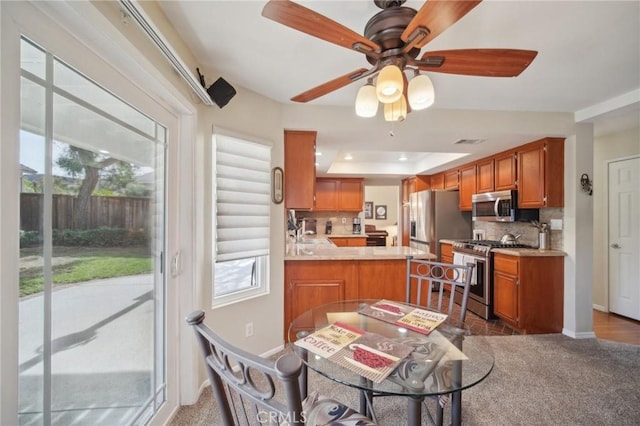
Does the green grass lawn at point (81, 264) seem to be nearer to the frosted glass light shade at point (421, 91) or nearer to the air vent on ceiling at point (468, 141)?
the frosted glass light shade at point (421, 91)

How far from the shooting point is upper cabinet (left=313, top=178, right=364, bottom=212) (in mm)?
5828

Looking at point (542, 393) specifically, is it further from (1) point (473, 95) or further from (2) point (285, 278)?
(1) point (473, 95)

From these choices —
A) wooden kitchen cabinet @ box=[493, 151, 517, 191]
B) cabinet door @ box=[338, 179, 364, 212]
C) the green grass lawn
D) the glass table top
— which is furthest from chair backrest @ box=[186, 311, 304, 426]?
cabinet door @ box=[338, 179, 364, 212]

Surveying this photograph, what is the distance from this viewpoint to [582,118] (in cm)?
275

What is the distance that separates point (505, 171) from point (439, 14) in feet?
10.8

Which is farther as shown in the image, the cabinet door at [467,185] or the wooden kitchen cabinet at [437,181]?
the wooden kitchen cabinet at [437,181]

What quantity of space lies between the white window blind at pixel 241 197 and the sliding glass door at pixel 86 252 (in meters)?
0.47

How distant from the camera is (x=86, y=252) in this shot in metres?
1.10

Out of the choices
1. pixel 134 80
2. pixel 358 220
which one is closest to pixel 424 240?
pixel 358 220

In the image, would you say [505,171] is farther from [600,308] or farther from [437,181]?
[600,308]

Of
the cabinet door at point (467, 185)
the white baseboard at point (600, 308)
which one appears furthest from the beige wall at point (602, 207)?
the cabinet door at point (467, 185)

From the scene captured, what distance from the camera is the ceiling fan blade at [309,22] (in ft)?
3.06

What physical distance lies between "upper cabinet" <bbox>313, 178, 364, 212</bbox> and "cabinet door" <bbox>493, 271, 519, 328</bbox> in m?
3.12

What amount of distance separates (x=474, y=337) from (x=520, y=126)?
240 centimetres
